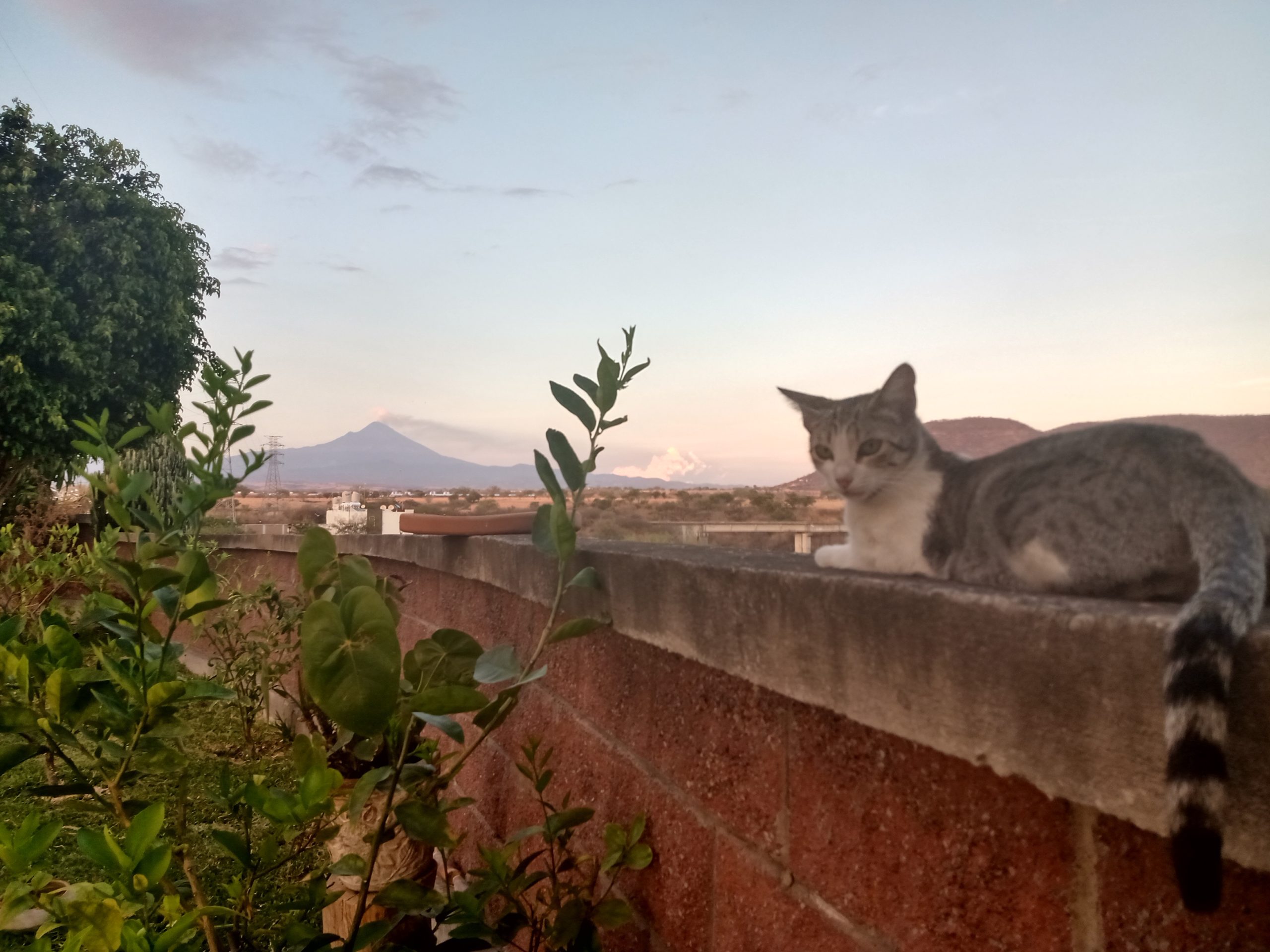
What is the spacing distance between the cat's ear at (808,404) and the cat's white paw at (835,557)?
0.25 meters

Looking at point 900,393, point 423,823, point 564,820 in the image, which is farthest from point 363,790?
point 900,393

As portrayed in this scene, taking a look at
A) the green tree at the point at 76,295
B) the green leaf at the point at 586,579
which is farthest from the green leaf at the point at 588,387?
the green tree at the point at 76,295

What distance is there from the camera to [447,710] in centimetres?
100

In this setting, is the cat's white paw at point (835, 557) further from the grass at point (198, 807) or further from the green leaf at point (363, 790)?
the grass at point (198, 807)

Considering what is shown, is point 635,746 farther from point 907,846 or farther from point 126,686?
point 126,686

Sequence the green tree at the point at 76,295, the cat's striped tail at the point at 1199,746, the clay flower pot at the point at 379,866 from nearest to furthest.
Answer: the cat's striped tail at the point at 1199,746
the clay flower pot at the point at 379,866
the green tree at the point at 76,295

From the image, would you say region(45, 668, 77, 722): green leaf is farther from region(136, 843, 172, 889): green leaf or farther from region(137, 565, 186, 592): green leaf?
region(136, 843, 172, 889): green leaf

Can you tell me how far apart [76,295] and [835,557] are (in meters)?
17.4

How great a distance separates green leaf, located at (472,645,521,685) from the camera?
1.16m

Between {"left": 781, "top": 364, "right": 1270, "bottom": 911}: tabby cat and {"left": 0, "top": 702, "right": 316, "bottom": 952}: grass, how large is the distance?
1.15 meters

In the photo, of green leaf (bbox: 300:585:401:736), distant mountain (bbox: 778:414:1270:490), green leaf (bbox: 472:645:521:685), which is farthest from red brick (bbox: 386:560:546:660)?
distant mountain (bbox: 778:414:1270:490)

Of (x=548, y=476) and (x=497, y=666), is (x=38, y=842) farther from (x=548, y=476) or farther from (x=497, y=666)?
(x=548, y=476)

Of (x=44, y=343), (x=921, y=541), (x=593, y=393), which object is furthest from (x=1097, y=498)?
(x=44, y=343)

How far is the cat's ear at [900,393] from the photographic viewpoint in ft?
4.58
